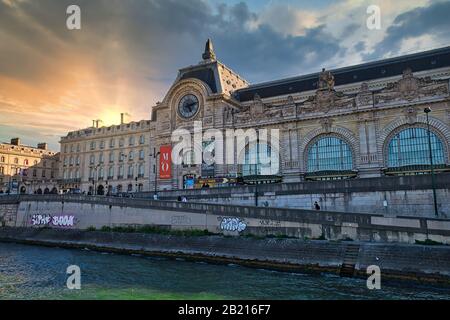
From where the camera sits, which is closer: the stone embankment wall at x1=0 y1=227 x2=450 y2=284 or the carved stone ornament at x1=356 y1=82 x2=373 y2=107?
the stone embankment wall at x1=0 y1=227 x2=450 y2=284

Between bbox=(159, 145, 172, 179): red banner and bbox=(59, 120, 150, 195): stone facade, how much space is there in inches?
421

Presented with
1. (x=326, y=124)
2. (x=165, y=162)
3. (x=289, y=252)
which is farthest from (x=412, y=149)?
(x=165, y=162)

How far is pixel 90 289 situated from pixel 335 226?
17538 mm

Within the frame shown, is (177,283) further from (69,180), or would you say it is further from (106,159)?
(69,180)

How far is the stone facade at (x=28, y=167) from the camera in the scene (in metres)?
82.4

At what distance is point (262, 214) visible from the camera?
3109cm

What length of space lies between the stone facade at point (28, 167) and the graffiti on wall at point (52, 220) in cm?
3222

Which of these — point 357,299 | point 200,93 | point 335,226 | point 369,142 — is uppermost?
point 200,93

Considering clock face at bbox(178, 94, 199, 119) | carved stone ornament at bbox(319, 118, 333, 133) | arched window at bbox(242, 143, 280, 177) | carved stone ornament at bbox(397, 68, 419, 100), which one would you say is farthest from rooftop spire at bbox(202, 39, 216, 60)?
carved stone ornament at bbox(397, 68, 419, 100)

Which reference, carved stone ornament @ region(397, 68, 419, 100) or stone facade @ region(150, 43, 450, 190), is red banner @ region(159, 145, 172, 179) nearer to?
stone facade @ region(150, 43, 450, 190)

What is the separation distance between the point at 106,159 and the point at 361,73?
5344 centimetres

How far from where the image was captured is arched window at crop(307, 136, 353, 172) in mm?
47156
